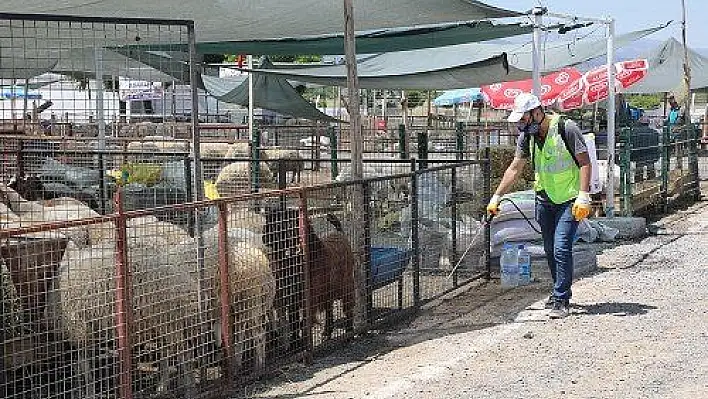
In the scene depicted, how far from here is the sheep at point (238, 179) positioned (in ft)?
42.6

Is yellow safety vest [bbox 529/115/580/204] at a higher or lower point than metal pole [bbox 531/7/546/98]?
lower

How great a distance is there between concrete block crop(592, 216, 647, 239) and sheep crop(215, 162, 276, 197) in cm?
478

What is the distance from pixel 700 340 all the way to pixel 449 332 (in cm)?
213

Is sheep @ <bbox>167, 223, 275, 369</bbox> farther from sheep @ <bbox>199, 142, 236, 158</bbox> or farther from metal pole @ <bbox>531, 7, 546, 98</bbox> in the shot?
sheep @ <bbox>199, 142, 236, 158</bbox>

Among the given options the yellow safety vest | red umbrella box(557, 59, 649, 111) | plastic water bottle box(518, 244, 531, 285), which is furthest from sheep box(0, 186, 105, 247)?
red umbrella box(557, 59, 649, 111)

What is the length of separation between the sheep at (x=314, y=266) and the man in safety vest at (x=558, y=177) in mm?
2018

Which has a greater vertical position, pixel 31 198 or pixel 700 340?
pixel 31 198

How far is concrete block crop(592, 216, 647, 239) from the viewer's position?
14.6 meters

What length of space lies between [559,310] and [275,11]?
405cm

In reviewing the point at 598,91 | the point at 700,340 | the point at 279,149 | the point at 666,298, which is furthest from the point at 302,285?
the point at 598,91

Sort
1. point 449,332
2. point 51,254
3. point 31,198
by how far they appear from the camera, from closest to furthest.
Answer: point 51,254 < point 449,332 < point 31,198

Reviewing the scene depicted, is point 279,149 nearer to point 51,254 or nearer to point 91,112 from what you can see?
point 91,112

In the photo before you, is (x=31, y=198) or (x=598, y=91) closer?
(x=31, y=198)

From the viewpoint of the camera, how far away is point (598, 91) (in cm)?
2447
